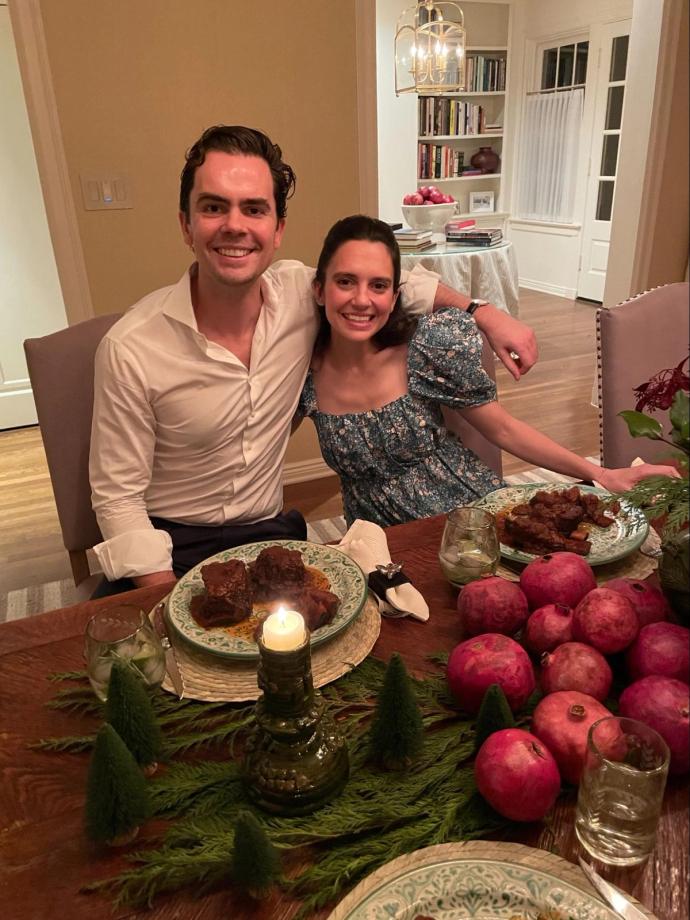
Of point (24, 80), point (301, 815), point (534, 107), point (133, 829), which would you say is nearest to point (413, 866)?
point (301, 815)

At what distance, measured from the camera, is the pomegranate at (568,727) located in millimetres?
696

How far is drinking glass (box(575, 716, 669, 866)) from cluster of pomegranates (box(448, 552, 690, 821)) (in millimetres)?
31

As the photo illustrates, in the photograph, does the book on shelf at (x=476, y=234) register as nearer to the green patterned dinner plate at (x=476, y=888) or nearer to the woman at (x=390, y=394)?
the woman at (x=390, y=394)

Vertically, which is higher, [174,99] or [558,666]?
[174,99]

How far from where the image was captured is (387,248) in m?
1.50

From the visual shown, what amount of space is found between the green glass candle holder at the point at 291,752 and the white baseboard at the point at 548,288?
6.70 meters

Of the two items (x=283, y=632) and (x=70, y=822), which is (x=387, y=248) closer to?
(x=283, y=632)

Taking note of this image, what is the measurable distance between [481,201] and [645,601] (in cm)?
704

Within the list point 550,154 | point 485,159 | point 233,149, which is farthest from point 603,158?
point 233,149

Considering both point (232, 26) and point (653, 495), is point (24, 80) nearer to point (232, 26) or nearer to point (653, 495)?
point (232, 26)

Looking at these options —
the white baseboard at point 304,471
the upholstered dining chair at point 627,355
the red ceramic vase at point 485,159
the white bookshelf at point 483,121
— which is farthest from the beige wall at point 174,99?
the red ceramic vase at point 485,159

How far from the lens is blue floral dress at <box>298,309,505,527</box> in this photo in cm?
155

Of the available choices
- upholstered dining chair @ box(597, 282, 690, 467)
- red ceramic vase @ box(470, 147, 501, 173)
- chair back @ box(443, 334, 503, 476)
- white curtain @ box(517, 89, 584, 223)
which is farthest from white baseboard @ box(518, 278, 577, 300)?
chair back @ box(443, 334, 503, 476)

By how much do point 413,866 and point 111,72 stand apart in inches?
108
